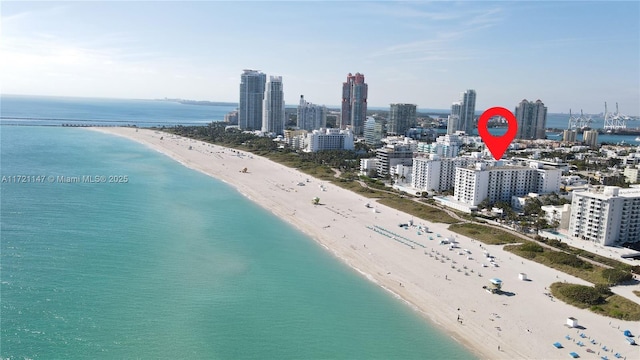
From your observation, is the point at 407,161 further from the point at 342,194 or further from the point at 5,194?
the point at 5,194

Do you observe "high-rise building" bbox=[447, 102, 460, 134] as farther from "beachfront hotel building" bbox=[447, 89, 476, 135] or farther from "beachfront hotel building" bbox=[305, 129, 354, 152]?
"beachfront hotel building" bbox=[305, 129, 354, 152]

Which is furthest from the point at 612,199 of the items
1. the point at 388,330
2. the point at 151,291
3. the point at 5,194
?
the point at 5,194

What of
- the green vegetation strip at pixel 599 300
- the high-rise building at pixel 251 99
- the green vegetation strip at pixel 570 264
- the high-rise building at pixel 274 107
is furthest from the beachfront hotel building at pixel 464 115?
the green vegetation strip at pixel 599 300

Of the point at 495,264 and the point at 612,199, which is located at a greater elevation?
the point at 612,199

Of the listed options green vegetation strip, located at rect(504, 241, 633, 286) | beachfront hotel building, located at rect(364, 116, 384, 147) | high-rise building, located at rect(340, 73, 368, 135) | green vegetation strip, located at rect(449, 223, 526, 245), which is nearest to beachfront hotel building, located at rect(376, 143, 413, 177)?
green vegetation strip, located at rect(449, 223, 526, 245)

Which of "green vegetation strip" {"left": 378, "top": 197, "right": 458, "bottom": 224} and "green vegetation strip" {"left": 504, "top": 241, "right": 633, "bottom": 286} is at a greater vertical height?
"green vegetation strip" {"left": 378, "top": 197, "right": 458, "bottom": 224}

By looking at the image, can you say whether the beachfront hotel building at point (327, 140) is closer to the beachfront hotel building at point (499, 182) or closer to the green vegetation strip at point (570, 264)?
the beachfront hotel building at point (499, 182)

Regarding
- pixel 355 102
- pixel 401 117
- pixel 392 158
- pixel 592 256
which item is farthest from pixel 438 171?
pixel 355 102
